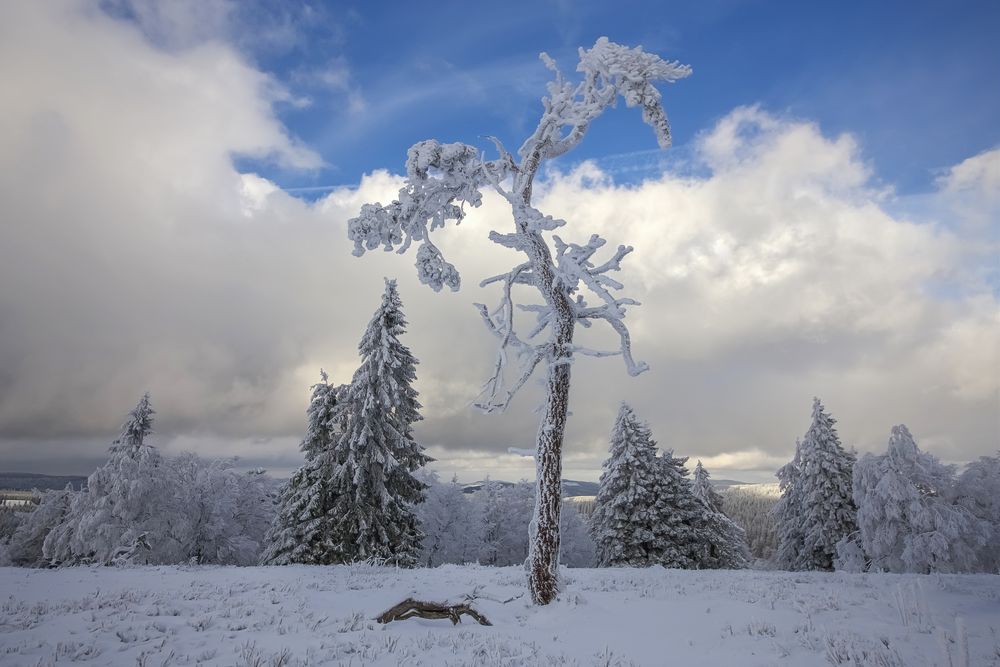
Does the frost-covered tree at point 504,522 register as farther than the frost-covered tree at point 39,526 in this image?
Yes

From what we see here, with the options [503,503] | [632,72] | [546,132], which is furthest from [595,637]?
[503,503]

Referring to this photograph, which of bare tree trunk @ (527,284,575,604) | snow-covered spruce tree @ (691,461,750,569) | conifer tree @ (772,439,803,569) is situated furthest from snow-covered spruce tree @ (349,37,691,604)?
conifer tree @ (772,439,803,569)

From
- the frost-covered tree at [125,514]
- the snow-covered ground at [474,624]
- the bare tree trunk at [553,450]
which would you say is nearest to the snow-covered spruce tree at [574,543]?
the frost-covered tree at [125,514]

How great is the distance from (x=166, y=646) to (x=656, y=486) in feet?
98.6

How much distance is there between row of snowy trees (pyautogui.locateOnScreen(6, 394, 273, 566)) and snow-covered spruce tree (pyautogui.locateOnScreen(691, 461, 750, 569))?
1182 inches

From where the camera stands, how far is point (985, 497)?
78.9 feet

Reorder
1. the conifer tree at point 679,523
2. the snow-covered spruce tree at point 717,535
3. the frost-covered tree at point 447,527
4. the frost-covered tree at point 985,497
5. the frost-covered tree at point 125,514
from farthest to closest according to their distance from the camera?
1. the frost-covered tree at point 447,527
2. the snow-covered spruce tree at point 717,535
3. the conifer tree at point 679,523
4. the frost-covered tree at point 125,514
5. the frost-covered tree at point 985,497

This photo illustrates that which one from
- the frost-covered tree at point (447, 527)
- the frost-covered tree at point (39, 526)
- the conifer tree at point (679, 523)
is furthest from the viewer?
the frost-covered tree at point (447, 527)

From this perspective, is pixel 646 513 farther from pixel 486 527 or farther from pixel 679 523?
pixel 486 527

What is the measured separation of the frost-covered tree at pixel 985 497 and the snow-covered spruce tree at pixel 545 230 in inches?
971

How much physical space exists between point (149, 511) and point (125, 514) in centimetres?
118

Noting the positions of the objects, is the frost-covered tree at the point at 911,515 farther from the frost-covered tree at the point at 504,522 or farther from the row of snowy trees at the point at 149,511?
the row of snowy trees at the point at 149,511

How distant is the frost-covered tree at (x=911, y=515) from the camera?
23141mm

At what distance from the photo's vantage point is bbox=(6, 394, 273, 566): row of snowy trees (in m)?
27.5
